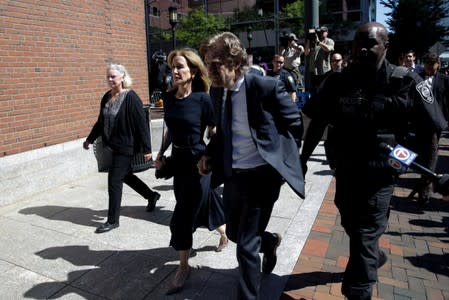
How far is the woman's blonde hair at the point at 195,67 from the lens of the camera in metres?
3.22

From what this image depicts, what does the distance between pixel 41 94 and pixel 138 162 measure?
195 cm

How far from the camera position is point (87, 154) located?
662 centimetres

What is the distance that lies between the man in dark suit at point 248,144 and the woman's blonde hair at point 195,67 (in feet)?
1.68

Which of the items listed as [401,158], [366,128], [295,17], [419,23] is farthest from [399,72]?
[295,17]

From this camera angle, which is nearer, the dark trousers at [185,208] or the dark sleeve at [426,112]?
the dark sleeve at [426,112]

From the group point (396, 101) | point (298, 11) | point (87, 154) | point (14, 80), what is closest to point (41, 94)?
point (14, 80)

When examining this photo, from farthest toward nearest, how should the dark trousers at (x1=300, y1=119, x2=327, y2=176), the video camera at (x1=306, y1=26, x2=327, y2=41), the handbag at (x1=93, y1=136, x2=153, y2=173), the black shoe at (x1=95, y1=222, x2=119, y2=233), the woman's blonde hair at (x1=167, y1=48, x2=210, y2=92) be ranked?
the handbag at (x1=93, y1=136, x2=153, y2=173) < the video camera at (x1=306, y1=26, x2=327, y2=41) < the black shoe at (x1=95, y1=222, x2=119, y2=233) < the woman's blonde hair at (x1=167, y1=48, x2=210, y2=92) < the dark trousers at (x1=300, y1=119, x2=327, y2=176)

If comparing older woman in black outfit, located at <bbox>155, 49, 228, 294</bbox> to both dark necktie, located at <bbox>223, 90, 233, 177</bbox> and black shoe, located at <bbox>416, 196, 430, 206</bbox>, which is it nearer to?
dark necktie, located at <bbox>223, 90, 233, 177</bbox>

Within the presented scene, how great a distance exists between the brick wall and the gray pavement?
3.76ft

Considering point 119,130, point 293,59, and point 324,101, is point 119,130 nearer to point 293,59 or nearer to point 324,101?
point 324,101

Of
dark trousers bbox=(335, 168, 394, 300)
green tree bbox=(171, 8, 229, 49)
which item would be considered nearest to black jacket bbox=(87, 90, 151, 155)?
dark trousers bbox=(335, 168, 394, 300)

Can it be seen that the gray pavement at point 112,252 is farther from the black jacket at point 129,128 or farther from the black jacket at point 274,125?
the black jacket at point 274,125

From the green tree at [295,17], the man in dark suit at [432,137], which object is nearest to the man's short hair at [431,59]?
the man in dark suit at [432,137]

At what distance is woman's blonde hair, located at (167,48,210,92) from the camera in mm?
3221
